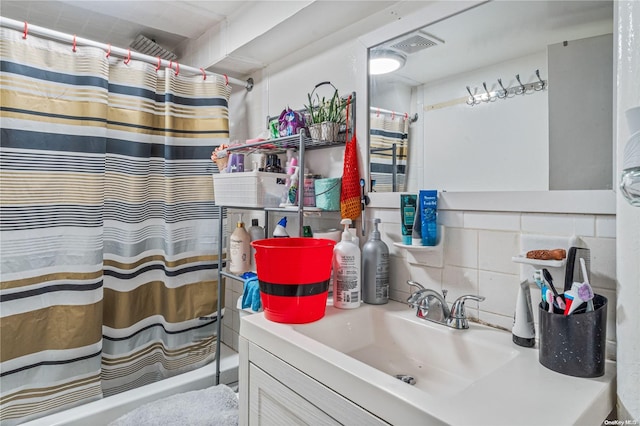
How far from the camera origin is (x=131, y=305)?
5.85ft

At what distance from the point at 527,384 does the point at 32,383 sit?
6.04ft

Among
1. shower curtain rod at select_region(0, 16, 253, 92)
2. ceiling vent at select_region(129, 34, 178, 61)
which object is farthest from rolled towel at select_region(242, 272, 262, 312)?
ceiling vent at select_region(129, 34, 178, 61)

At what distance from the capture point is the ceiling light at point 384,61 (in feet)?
4.14

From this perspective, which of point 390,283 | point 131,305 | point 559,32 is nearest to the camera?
point 559,32

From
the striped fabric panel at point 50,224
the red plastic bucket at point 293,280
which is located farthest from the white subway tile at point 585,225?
the striped fabric panel at point 50,224

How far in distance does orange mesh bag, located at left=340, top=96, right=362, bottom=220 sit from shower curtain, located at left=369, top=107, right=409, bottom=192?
0.06 metres

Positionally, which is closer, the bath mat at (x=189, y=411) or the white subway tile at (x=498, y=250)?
the white subway tile at (x=498, y=250)

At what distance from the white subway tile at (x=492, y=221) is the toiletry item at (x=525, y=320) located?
0.16 metres

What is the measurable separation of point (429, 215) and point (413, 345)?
0.38 metres

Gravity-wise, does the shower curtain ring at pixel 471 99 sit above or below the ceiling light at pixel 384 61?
below

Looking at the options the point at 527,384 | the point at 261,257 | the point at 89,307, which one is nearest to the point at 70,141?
the point at 89,307

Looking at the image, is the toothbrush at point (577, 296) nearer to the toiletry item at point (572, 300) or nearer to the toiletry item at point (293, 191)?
the toiletry item at point (572, 300)

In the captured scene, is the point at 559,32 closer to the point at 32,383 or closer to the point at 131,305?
the point at 131,305

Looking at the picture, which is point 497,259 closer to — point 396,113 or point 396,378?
point 396,378
